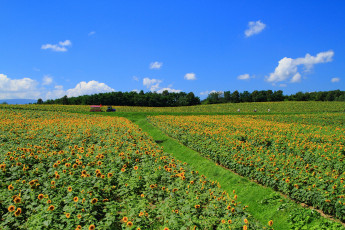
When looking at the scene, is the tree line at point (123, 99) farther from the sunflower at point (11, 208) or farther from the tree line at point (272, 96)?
the sunflower at point (11, 208)

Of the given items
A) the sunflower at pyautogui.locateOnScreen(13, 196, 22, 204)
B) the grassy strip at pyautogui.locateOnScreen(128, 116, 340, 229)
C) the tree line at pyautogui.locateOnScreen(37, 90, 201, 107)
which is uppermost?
the tree line at pyautogui.locateOnScreen(37, 90, 201, 107)

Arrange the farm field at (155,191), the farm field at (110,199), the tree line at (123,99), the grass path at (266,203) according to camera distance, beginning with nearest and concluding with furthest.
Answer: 1. the farm field at (110,199)
2. the farm field at (155,191)
3. the grass path at (266,203)
4. the tree line at (123,99)

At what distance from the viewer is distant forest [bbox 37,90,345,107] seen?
83688 millimetres

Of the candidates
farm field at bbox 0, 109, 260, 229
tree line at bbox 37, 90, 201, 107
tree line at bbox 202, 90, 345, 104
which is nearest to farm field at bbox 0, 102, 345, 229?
farm field at bbox 0, 109, 260, 229

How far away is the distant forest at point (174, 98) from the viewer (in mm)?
83688

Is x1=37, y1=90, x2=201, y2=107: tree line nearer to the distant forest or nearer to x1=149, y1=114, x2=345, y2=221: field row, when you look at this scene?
the distant forest

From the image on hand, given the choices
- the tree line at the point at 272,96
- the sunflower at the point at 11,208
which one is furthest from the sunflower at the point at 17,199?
the tree line at the point at 272,96

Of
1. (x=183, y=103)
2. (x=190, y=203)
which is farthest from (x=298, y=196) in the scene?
(x=183, y=103)

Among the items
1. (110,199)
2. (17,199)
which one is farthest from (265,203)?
(17,199)

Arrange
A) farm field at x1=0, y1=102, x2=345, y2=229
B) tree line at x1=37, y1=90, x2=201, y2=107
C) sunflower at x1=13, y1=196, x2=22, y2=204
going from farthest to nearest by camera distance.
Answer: tree line at x1=37, y1=90, x2=201, y2=107 < sunflower at x1=13, y1=196, x2=22, y2=204 < farm field at x1=0, y1=102, x2=345, y2=229

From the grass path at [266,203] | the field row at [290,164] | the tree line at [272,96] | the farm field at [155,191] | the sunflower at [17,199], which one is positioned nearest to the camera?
the farm field at [155,191]

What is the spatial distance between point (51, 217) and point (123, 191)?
189cm

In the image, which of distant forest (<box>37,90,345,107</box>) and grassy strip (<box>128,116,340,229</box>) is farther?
distant forest (<box>37,90,345,107</box>)

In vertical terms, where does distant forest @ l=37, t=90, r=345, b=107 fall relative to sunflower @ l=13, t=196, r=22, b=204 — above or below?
above
